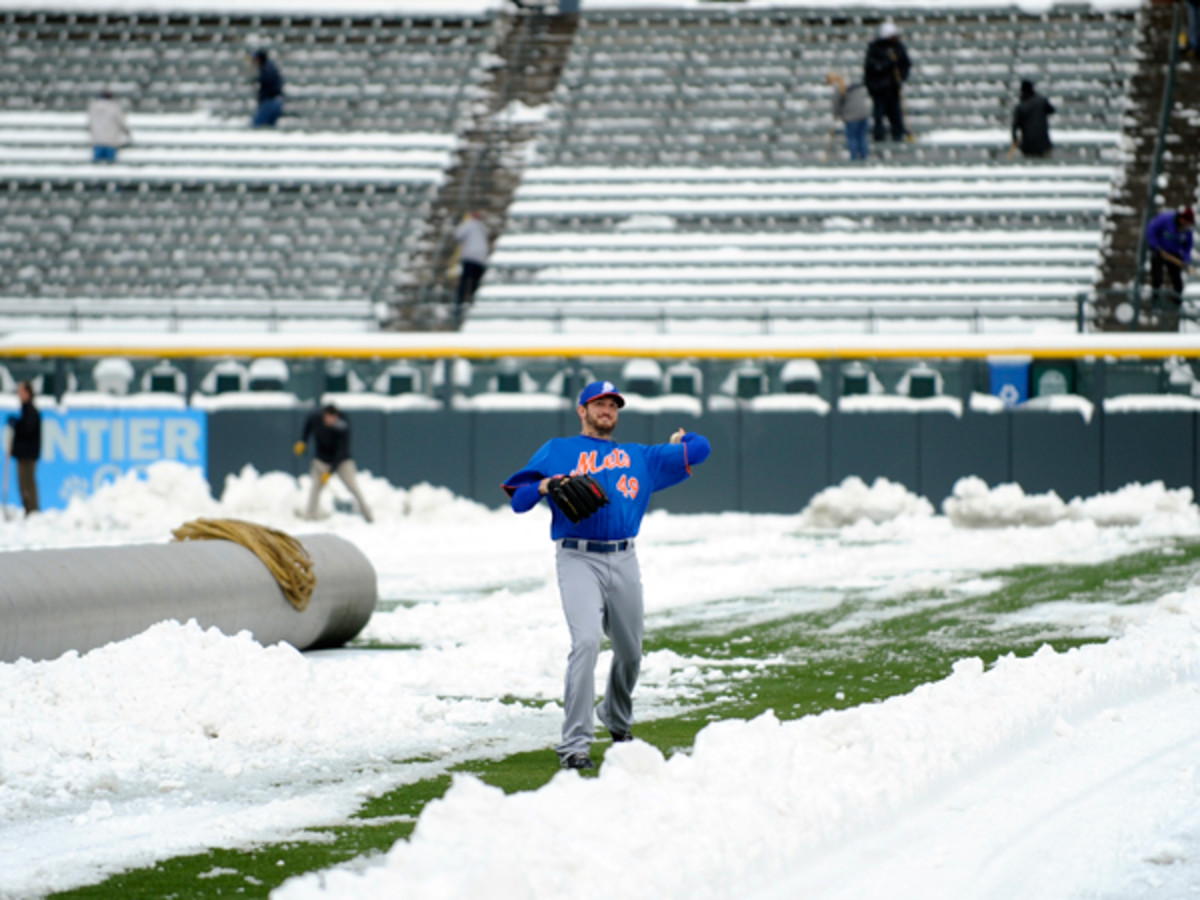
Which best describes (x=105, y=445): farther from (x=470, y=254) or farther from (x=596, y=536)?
(x=596, y=536)

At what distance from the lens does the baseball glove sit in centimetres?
682

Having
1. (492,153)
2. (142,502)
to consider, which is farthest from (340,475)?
(492,153)

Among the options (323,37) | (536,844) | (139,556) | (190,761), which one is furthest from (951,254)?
(536,844)

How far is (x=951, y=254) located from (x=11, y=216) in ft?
55.0

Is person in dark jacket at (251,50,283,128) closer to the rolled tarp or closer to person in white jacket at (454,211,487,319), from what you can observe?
person in white jacket at (454,211,487,319)

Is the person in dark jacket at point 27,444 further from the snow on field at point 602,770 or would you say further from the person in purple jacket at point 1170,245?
the person in purple jacket at point 1170,245

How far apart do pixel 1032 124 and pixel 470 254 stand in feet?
33.4

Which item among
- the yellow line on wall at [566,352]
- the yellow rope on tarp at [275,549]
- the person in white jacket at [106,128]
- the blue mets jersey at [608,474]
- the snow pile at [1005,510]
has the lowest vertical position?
the snow pile at [1005,510]

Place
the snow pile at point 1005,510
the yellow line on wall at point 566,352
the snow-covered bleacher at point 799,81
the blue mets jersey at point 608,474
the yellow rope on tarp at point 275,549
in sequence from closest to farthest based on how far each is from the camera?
1. the blue mets jersey at point 608,474
2. the yellow rope on tarp at point 275,549
3. the snow pile at point 1005,510
4. the yellow line on wall at point 566,352
5. the snow-covered bleacher at point 799,81

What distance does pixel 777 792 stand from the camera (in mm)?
5516

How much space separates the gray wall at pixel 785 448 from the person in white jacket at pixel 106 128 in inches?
389

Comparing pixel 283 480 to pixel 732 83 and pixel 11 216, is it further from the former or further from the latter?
pixel 732 83

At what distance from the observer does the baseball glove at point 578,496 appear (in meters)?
6.82

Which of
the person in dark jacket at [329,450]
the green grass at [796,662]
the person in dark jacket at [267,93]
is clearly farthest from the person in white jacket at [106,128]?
the green grass at [796,662]
